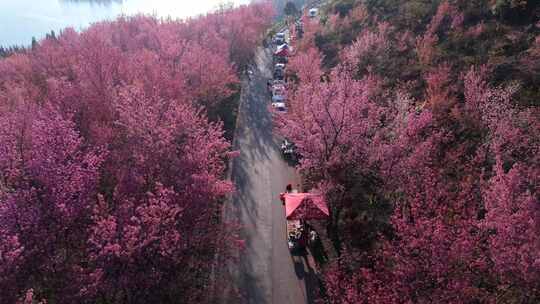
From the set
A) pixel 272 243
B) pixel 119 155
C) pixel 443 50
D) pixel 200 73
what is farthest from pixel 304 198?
pixel 443 50

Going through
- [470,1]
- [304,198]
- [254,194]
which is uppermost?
[470,1]

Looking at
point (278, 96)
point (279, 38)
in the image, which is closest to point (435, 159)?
point (278, 96)

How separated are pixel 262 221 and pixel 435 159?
41.9 ft

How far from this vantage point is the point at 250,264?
72.3 feet

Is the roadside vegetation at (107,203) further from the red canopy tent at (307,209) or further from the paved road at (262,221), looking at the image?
the red canopy tent at (307,209)

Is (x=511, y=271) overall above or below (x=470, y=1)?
below

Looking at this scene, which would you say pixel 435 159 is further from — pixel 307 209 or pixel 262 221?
pixel 262 221

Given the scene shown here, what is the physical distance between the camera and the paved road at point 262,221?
2036 centimetres

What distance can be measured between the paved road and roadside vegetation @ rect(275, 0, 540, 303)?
260 centimetres

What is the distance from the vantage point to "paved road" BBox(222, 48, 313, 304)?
20.4 metres

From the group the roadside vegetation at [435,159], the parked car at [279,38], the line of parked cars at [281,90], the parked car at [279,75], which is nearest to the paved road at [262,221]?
the line of parked cars at [281,90]

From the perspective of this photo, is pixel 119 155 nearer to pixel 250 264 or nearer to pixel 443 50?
pixel 250 264

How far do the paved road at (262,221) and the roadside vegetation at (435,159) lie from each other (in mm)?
2597

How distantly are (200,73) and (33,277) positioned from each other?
78.2 feet
